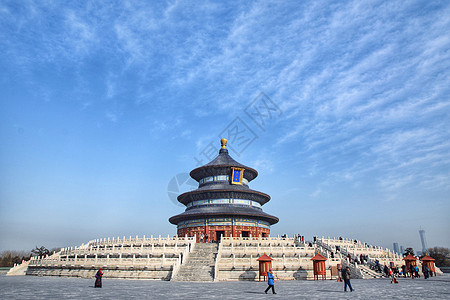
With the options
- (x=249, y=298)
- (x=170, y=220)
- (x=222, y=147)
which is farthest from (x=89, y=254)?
(x=222, y=147)

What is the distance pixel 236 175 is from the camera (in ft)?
161

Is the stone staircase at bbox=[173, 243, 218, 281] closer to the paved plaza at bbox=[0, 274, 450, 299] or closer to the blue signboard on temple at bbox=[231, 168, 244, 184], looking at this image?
the paved plaza at bbox=[0, 274, 450, 299]

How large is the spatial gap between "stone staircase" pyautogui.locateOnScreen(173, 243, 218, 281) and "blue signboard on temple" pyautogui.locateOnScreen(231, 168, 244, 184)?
19568 mm

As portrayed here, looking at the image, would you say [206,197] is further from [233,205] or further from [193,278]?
[193,278]

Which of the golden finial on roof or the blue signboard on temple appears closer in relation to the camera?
the blue signboard on temple

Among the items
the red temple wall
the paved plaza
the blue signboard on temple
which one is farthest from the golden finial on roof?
the paved plaza

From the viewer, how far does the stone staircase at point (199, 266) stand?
23547 millimetres

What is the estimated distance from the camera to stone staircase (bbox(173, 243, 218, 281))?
23547 mm

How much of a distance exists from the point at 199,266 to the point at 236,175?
2482 cm

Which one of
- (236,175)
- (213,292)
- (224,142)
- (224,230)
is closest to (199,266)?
(213,292)

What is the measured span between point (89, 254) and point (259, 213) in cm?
2227

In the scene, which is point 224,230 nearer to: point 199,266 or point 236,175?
point 236,175

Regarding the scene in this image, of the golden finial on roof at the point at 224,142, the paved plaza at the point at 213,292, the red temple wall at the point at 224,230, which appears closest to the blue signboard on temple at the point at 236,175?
the red temple wall at the point at 224,230

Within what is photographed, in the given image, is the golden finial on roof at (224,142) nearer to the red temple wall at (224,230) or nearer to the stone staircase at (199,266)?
the red temple wall at (224,230)
